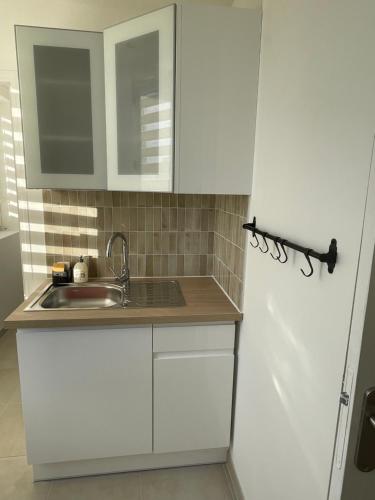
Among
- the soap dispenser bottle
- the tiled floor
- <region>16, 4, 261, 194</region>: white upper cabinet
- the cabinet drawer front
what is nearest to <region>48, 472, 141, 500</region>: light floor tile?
the tiled floor

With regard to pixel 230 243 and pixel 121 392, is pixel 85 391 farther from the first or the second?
pixel 230 243

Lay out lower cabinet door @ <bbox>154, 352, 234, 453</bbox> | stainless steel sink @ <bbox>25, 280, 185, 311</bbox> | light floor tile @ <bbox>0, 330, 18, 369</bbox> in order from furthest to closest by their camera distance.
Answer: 1. light floor tile @ <bbox>0, 330, 18, 369</bbox>
2. stainless steel sink @ <bbox>25, 280, 185, 311</bbox>
3. lower cabinet door @ <bbox>154, 352, 234, 453</bbox>

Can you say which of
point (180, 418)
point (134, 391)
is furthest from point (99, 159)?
point (180, 418)

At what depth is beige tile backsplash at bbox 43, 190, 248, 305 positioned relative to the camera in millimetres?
2037

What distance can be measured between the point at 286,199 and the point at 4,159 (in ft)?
10.0

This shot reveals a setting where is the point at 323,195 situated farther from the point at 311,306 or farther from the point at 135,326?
the point at 135,326

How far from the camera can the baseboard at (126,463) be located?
1751 mm

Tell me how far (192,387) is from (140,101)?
1.40 m

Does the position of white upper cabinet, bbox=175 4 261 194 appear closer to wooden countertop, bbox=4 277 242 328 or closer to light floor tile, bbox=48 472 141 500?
wooden countertop, bbox=4 277 242 328

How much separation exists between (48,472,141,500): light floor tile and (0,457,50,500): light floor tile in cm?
6

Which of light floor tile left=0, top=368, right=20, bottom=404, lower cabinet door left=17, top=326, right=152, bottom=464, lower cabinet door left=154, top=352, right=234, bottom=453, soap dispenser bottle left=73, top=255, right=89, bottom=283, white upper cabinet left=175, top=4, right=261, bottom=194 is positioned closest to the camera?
white upper cabinet left=175, top=4, right=261, bottom=194

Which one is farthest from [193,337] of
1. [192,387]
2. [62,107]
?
[62,107]

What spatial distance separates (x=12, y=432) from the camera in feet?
6.72

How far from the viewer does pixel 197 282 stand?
2.12m
